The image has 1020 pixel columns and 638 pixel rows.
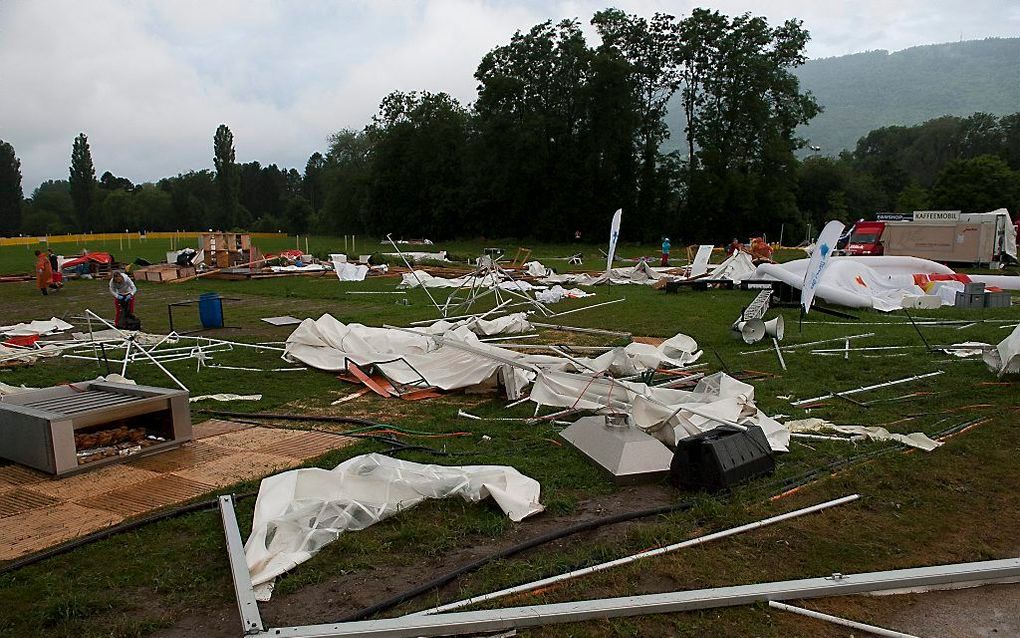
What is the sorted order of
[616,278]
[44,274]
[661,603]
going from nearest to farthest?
[661,603] → [44,274] → [616,278]

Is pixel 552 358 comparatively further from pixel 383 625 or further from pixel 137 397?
pixel 383 625

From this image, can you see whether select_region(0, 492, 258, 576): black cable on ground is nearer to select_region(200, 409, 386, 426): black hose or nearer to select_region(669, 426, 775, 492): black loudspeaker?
select_region(200, 409, 386, 426): black hose

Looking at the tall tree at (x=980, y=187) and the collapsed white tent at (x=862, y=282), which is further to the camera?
the tall tree at (x=980, y=187)

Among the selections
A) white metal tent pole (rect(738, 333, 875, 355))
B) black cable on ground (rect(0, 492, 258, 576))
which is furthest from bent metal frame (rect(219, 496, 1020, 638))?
white metal tent pole (rect(738, 333, 875, 355))

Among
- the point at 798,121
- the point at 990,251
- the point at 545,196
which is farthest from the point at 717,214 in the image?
the point at 990,251

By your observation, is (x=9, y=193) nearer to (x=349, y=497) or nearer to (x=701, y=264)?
(x=701, y=264)

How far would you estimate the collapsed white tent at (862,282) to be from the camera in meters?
17.0

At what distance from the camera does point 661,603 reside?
370 centimetres

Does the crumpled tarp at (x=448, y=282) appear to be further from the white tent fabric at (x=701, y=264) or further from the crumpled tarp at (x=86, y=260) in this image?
the crumpled tarp at (x=86, y=260)

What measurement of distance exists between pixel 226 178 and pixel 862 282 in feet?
290

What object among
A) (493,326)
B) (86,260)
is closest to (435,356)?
(493,326)

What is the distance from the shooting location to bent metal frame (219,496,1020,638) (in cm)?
345

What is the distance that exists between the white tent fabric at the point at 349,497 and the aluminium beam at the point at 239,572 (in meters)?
0.07

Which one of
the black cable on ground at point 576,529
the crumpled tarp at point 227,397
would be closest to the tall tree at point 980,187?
the black cable on ground at point 576,529
